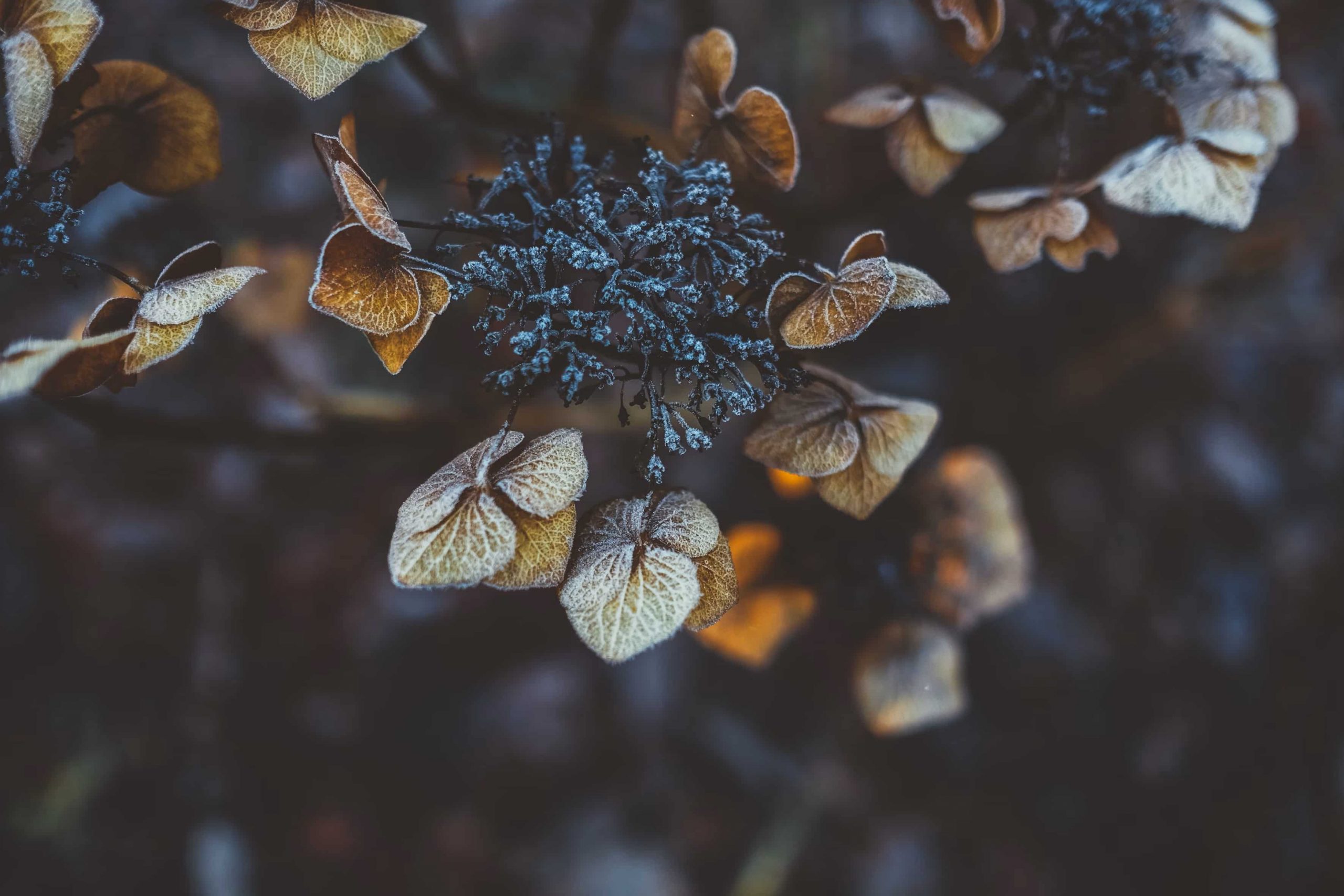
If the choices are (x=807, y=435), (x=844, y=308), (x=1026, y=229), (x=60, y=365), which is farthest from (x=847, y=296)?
(x=60, y=365)

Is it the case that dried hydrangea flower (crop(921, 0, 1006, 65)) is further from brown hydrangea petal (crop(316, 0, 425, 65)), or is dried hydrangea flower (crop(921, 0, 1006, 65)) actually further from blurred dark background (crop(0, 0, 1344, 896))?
blurred dark background (crop(0, 0, 1344, 896))

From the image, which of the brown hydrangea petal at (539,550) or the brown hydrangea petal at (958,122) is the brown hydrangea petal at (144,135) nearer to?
the brown hydrangea petal at (539,550)

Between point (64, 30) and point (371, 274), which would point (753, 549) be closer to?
point (371, 274)

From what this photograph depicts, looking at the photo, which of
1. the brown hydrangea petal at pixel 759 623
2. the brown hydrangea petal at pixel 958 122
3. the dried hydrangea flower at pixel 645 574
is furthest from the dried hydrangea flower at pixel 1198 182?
the brown hydrangea petal at pixel 759 623

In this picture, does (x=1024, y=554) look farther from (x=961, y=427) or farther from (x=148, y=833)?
(x=148, y=833)

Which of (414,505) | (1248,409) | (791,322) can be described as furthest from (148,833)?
(1248,409)

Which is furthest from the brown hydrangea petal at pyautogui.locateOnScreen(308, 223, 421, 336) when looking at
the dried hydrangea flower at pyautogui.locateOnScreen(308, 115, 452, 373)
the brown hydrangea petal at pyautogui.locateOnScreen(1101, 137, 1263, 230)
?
the brown hydrangea petal at pyautogui.locateOnScreen(1101, 137, 1263, 230)
